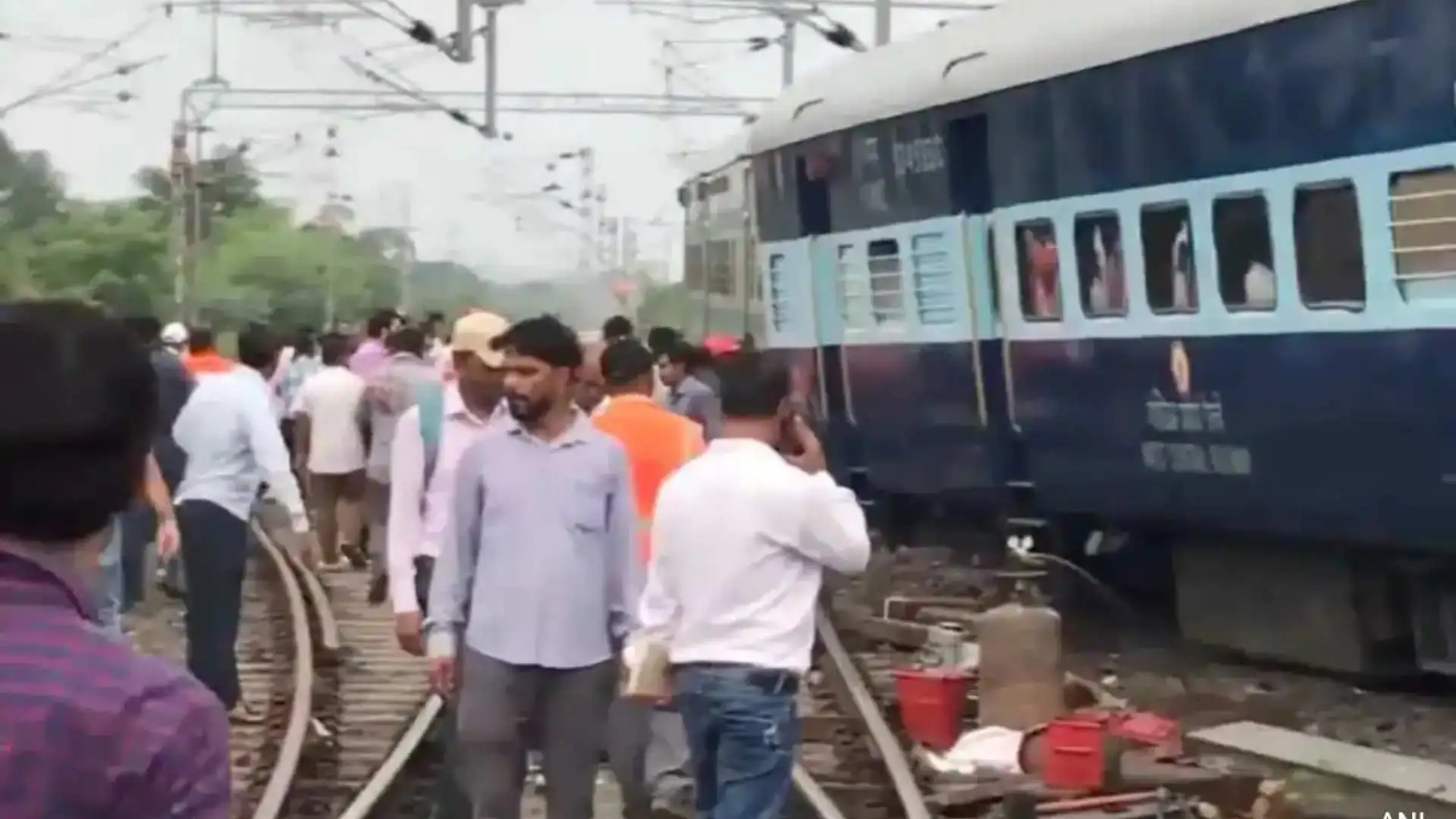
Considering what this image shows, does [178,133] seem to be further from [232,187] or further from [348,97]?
[232,187]

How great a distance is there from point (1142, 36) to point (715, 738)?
7.61m

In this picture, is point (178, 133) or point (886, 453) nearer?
point (886, 453)

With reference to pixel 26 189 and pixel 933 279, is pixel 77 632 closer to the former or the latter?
pixel 933 279

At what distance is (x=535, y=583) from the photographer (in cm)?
717

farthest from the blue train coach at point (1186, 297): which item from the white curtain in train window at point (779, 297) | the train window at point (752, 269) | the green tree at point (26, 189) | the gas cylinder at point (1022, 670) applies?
the green tree at point (26, 189)

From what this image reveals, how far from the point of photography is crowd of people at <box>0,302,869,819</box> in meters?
2.61

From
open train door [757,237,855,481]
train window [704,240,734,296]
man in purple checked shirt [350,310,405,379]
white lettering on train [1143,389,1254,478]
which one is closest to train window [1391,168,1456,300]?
white lettering on train [1143,389,1254,478]

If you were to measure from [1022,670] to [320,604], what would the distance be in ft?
19.4

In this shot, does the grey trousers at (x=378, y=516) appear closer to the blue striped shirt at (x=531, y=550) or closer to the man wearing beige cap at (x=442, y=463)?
the man wearing beige cap at (x=442, y=463)

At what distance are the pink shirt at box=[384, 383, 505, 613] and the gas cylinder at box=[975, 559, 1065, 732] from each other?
3.89 meters

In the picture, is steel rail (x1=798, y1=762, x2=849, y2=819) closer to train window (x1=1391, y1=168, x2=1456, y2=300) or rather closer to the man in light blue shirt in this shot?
the man in light blue shirt

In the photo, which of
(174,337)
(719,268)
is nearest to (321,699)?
(174,337)

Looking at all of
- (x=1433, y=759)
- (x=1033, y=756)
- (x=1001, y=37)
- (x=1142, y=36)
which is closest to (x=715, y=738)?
(x=1033, y=756)

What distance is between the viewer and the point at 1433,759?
1127 centimetres
